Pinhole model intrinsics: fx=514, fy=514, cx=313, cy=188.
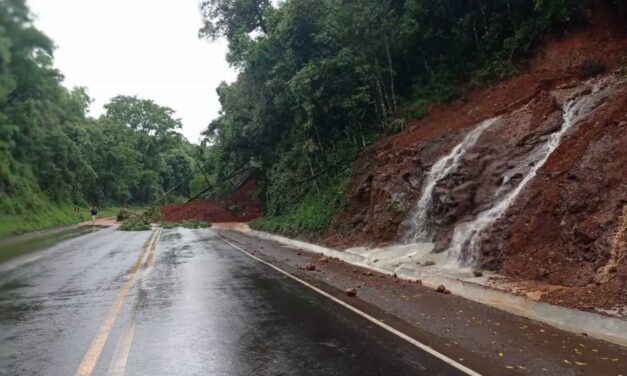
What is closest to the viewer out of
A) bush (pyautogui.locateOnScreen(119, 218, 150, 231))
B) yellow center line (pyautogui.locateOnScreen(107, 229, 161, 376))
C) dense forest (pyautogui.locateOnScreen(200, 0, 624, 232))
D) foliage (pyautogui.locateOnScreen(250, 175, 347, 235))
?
yellow center line (pyautogui.locateOnScreen(107, 229, 161, 376))

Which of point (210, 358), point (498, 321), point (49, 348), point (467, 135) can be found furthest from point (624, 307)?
point (467, 135)

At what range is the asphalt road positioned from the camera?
6008 mm

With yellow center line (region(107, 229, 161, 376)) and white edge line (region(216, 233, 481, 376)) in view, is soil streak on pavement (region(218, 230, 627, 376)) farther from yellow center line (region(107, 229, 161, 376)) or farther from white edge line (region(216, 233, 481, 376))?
yellow center line (region(107, 229, 161, 376))

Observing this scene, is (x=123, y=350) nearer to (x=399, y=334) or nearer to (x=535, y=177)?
(x=399, y=334)

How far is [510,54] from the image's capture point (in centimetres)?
2053

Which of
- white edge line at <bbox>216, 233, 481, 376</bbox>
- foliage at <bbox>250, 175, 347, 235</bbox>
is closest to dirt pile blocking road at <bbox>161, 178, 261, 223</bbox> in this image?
foliage at <bbox>250, 175, 347, 235</bbox>

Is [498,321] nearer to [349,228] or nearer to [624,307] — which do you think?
[624,307]

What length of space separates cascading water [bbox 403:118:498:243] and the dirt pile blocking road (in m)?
29.0

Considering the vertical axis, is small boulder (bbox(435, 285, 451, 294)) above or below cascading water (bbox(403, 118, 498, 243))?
below

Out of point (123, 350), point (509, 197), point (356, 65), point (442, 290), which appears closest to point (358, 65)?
point (356, 65)

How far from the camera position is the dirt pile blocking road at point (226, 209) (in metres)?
46.8

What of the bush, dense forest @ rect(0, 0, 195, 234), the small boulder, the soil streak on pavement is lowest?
the soil streak on pavement

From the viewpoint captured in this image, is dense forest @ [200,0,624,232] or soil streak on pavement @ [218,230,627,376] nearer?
soil streak on pavement @ [218,230,627,376]

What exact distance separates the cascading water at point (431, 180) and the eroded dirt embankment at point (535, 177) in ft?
0.96
